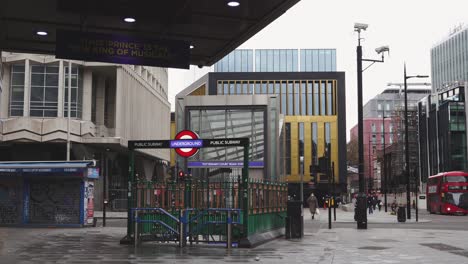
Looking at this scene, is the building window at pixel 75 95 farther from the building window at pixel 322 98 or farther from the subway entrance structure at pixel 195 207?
the building window at pixel 322 98

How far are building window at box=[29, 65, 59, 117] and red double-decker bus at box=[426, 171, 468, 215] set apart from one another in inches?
1260

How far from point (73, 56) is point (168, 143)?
17.7 feet

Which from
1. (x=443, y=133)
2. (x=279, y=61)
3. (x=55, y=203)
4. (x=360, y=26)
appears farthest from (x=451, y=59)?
(x=55, y=203)

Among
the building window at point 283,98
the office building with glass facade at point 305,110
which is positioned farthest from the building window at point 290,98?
the building window at point 283,98

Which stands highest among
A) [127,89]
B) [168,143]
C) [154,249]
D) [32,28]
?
[127,89]

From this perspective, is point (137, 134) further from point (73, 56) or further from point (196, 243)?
point (73, 56)

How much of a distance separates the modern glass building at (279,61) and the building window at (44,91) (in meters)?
49.7

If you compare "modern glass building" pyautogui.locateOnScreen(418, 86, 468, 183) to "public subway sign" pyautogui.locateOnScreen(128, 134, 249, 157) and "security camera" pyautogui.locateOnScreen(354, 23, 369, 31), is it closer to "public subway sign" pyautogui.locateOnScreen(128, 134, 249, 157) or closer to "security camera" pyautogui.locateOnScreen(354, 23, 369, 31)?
"security camera" pyautogui.locateOnScreen(354, 23, 369, 31)

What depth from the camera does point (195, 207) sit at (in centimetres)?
1742

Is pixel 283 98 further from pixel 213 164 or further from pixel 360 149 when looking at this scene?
pixel 360 149

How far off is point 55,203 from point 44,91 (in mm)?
23602

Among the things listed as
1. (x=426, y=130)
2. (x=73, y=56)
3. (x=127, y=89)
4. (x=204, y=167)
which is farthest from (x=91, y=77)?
(x=426, y=130)

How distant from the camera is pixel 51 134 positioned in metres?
47.6

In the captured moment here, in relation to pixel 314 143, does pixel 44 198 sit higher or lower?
lower
